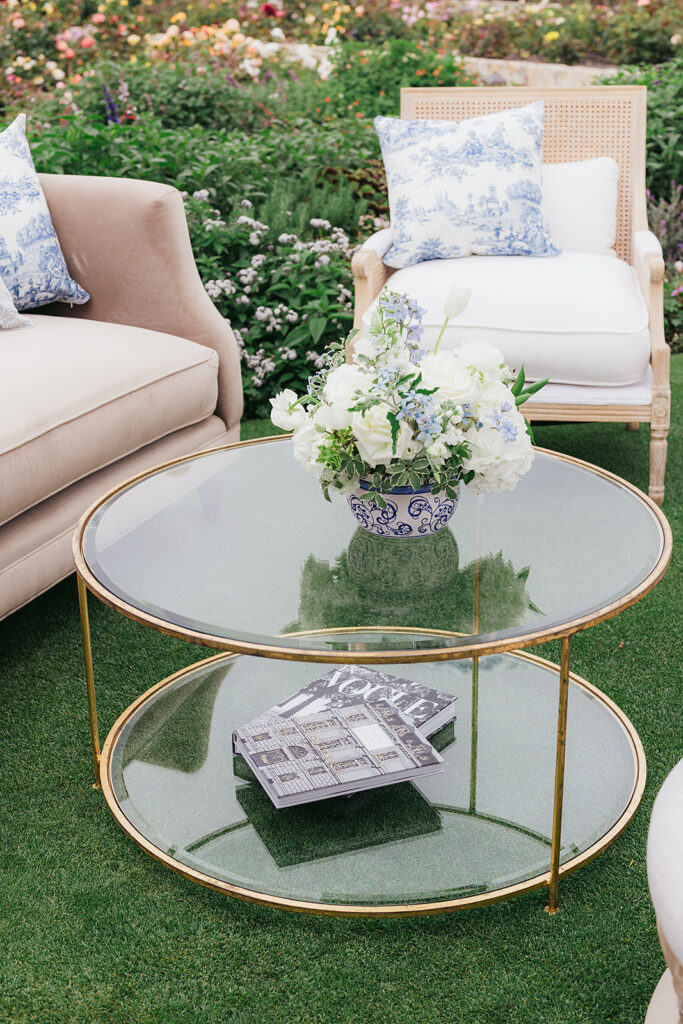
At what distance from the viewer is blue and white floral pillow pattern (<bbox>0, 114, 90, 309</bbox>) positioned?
259 cm

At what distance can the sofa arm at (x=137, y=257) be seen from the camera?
2.66 m

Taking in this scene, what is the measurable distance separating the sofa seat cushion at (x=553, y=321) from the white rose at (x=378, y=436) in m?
1.31

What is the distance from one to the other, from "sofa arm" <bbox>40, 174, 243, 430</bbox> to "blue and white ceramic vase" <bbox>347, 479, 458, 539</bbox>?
1.17m

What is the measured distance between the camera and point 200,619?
4.85 feet

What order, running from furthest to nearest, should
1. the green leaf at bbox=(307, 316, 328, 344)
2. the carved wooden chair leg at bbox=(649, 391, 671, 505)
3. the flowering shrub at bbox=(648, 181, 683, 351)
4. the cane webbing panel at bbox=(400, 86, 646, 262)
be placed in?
1. the flowering shrub at bbox=(648, 181, 683, 351)
2. the green leaf at bbox=(307, 316, 328, 344)
3. the cane webbing panel at bbox=(400, 86, 646, 262)
4. the carved wooden chair leg at bbox=(649, 391, 671, 505)

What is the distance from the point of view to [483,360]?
→ 1.62 m

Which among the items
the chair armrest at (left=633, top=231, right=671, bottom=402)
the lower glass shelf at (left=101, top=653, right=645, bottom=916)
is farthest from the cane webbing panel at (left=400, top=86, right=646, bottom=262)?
the lower glass shelf at (left=101, top=653, right=645, bottom=916)

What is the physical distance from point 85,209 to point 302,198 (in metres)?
1.57

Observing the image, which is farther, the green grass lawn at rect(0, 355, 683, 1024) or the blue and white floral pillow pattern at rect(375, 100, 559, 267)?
the blue and white floral pillow pattern at rect(375, 100, 559, 267)

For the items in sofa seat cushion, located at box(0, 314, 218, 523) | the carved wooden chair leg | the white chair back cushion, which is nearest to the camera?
sofa seat cushion, located at box(0, 314, 218, 523)

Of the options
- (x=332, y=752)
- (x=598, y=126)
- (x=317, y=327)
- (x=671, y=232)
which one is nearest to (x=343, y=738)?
(x=332, y=752)

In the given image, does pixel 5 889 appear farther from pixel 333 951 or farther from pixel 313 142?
pixel 313 142

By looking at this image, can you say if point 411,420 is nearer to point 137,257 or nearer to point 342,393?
point 342,393

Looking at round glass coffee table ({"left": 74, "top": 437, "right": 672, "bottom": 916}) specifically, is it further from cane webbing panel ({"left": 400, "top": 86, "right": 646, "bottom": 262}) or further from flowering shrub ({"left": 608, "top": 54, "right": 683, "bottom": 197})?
flowering shrub ({"left": 608, "top": 54, "right": 683, "bottom": 197})
